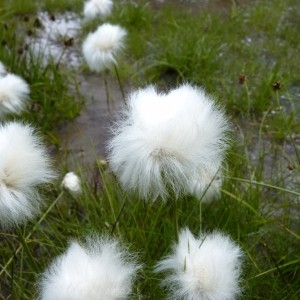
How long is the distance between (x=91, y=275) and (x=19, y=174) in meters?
0.26

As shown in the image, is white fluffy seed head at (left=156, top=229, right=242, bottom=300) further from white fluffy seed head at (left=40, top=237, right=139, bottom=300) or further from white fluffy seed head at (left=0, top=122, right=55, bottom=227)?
white fluffy seed head at (left=0, top=122, right=55, bottom=227)

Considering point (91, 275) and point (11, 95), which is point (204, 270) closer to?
point (91, 275)

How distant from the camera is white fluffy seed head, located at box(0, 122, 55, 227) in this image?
36.0 inches

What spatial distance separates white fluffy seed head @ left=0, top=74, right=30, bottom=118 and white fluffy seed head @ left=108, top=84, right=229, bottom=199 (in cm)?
87

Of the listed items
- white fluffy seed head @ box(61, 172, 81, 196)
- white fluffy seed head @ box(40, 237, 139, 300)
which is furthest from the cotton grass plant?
white fluffy seed head @ box(40, 237, 139, 300)

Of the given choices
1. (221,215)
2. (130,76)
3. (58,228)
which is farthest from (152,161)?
(130,76)

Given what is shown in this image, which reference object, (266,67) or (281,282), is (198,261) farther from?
(266,67)

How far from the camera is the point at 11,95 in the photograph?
171 cm

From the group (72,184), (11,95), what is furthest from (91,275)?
(11,95)

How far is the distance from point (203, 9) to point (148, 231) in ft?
8.81

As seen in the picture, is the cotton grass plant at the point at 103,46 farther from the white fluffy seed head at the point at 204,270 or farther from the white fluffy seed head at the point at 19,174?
the white fluffy seed head at the point at 204,270

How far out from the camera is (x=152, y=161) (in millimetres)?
891

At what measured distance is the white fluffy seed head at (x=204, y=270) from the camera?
0.90 metres

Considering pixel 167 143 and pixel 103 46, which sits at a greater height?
pixel 167 143
